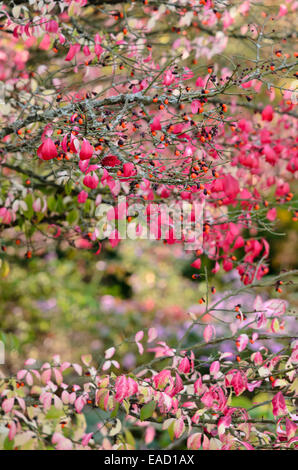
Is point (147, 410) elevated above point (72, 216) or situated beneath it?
situated beneath

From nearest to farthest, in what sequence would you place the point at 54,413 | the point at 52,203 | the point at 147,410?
the point at 147,410 → the point at 54,413 → the point at 52,203

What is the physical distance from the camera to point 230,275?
7.40m

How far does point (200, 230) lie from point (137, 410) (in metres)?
1.16

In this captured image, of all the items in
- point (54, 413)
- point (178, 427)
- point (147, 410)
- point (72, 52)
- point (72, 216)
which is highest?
point (72, 52)

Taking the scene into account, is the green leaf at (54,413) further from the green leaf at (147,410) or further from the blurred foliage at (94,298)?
the blurred foliage at (94,298)

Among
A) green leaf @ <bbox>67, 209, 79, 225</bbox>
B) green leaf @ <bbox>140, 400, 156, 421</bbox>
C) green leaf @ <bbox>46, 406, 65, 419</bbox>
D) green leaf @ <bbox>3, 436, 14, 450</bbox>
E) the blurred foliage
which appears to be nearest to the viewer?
green leaf @ <bbox>140, 400, 156, 421</bbox>

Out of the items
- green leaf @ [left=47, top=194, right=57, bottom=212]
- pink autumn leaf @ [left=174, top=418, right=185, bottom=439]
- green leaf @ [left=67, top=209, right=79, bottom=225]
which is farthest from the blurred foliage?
pink autumn leaf @ [left=174, top=418, right=185, bottom=439]

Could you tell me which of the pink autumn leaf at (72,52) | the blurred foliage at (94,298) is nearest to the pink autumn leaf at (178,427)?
the pink autumn leaf at (72,52)

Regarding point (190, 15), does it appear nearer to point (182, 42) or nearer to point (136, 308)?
point (182, 42)

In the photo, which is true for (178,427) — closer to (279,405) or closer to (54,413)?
(279,405)

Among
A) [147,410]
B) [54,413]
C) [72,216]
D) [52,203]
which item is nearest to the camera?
[147,410]

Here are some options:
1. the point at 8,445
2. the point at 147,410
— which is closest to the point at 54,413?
the point at 8,445

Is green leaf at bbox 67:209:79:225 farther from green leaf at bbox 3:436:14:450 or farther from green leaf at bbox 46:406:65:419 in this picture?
green leaf at bbox 3:436:14:450
